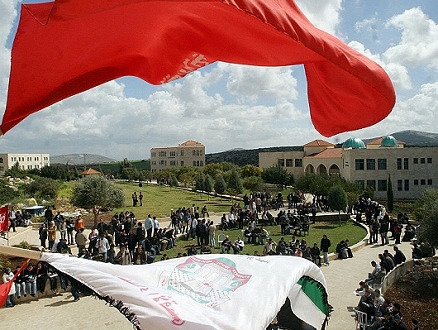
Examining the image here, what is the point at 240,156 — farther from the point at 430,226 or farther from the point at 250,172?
the point at 430,226

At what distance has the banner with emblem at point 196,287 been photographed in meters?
3.58

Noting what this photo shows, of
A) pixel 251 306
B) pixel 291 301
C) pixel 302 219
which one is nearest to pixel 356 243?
pixel 302 219

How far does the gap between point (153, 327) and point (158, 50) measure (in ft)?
7.69

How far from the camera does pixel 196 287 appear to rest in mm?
4656

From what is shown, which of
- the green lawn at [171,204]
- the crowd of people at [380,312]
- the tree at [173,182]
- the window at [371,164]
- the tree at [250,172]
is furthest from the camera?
the tree at [250,172]

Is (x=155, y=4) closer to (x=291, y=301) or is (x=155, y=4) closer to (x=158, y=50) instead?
(x=158, y=50)

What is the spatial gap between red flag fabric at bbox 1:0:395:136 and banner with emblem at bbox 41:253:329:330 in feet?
5.28

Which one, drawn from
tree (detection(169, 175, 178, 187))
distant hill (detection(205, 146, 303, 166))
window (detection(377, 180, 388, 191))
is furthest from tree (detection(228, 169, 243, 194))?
distant hill (detection(205, 146, 303, 166))

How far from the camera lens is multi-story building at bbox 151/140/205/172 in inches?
4151

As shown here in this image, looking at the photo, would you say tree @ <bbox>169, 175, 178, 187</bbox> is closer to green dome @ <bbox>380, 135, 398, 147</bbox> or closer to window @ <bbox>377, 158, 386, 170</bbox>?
window @ <bbox>377, 158, 386, 170</bbox>

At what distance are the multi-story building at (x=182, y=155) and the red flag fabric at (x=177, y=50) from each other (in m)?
101

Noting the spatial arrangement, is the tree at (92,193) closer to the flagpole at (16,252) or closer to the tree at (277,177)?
the flagpole at (16,252)

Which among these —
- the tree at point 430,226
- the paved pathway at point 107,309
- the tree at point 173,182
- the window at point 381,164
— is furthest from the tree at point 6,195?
the window at point 381,164

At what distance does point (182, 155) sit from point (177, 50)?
102313mm
